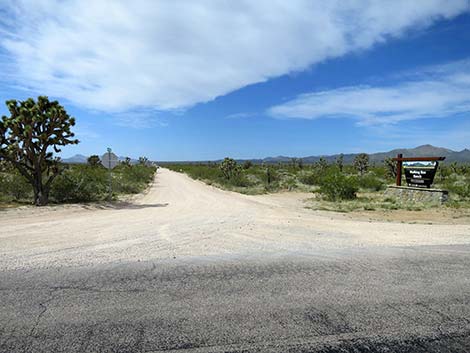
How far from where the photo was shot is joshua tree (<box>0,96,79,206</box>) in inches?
561

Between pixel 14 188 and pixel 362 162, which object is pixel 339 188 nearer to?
pixel 14 188

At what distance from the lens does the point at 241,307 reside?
12.7ft

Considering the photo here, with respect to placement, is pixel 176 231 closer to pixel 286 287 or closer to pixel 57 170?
pixel 286 287

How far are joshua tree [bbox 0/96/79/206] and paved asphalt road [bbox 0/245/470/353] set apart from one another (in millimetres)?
11129

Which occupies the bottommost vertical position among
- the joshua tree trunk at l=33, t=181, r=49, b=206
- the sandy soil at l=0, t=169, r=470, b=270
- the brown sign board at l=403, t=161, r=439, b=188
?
the sandy soil at l=0, t=169, r=470, b=270

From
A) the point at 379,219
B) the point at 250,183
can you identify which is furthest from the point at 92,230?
the point at 250,183

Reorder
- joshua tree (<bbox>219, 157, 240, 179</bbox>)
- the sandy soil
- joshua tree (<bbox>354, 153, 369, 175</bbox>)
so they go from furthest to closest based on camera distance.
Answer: joshua tree (<bbox>354, 153, 369, 175</bbox>)
joshua tree (<bbox>219, 157, 240, 179</bbox>)
the sandy soil

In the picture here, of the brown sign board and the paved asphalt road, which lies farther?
the brown sign board

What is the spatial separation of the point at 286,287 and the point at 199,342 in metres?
1.70

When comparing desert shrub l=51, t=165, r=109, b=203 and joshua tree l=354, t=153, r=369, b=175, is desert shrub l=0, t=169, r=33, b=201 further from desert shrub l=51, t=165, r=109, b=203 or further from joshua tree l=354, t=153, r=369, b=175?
joshua tree l=354, t=153, r=369, b=175

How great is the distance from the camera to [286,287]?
4473 millimetres

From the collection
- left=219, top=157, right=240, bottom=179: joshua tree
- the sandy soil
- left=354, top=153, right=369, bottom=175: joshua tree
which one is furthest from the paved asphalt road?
left=354, top=153, right=369, bottom=175: joshua tree

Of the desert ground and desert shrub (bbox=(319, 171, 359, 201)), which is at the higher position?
desert shrub (bbox=(319, 171, 359, 201))

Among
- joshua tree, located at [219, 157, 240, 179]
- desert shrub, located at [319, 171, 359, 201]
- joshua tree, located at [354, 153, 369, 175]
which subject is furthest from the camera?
joshua tree, located at [354, 153, 369, 175]
